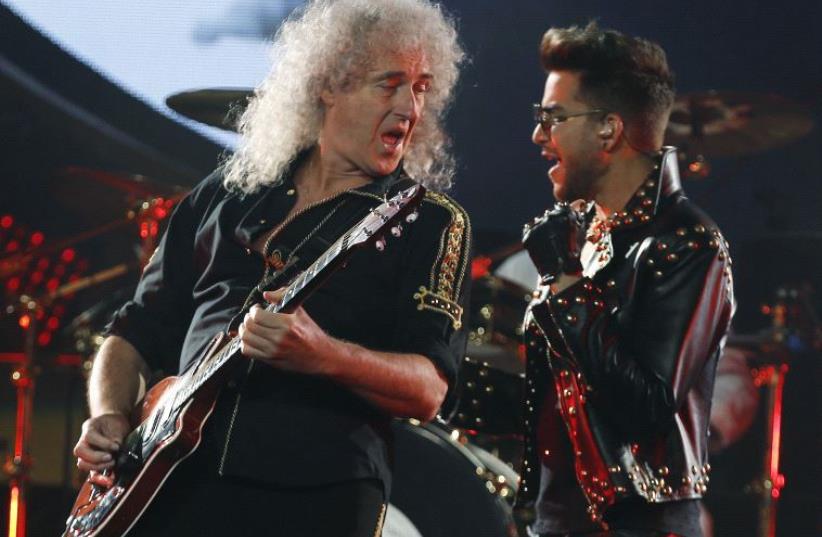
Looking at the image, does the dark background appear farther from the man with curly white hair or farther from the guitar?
the guitar

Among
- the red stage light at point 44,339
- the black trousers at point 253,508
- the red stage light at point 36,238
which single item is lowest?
the black trousers at point 253,508

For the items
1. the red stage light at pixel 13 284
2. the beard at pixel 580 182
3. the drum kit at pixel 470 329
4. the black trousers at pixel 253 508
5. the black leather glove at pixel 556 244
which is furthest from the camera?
the red stage light at pixel 13 284

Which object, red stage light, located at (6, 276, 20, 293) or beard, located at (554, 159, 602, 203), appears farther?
red stage light, located at (6, 276, 20, 293)

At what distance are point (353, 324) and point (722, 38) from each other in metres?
4.24

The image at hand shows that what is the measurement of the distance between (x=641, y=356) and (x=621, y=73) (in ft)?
2.72

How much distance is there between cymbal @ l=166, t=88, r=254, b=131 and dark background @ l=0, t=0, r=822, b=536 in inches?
47.2

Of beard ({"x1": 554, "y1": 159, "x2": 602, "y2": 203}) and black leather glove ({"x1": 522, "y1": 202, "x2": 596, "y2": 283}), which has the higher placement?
beard ({"x1": 554, "y1": 159, "x2": 602, "y2": 203})

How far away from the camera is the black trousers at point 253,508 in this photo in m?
1.98

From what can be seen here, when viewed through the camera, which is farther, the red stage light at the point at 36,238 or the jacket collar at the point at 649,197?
the red stage light at the point at 36,238

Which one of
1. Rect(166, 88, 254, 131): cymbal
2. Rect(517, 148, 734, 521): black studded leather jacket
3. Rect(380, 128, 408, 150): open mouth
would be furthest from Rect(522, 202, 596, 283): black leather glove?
Rect(166, 88, 254, 131): cymbal

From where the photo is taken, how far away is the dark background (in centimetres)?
570

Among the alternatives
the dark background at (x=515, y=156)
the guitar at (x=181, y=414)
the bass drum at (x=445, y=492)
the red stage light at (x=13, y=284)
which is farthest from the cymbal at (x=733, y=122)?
the red stage light at (x=13, y=284)

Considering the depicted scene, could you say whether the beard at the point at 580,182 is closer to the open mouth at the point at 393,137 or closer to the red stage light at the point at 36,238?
the open mouth at the point at 393,137

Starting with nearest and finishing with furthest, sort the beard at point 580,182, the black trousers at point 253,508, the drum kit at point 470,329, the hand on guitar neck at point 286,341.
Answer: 1. the hand on guitar neck at point 286,341
2. the black trousers at point 253,508
3. the beard at point 580,182
4. the drum kit at point 470,329
